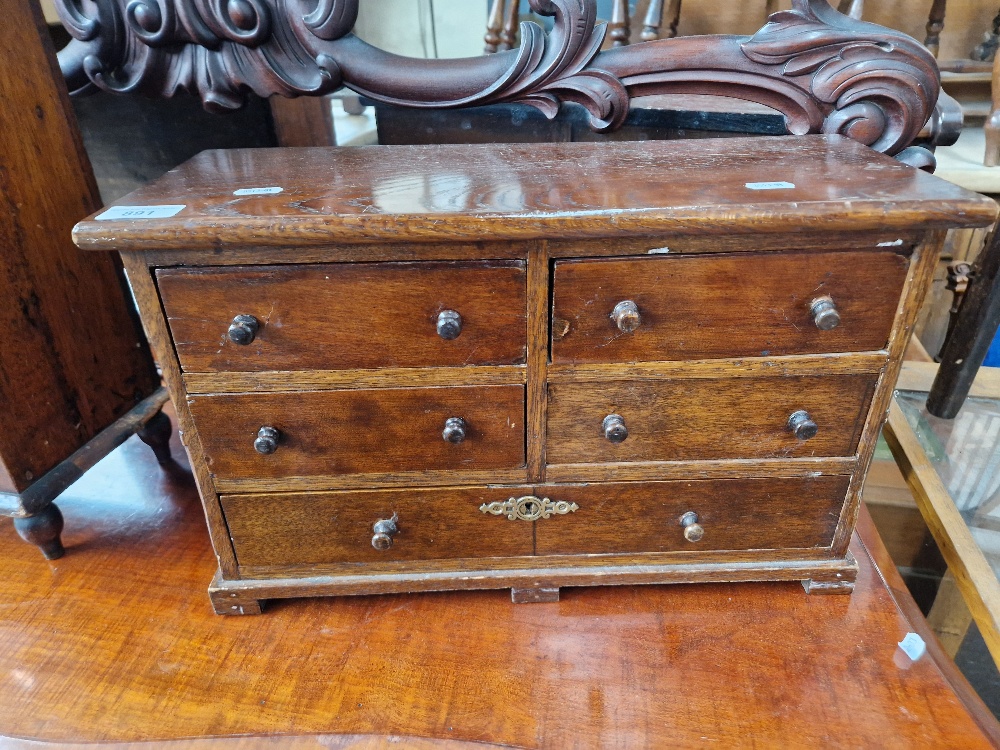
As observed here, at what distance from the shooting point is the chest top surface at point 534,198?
769 mm

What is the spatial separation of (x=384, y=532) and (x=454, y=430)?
0.22m

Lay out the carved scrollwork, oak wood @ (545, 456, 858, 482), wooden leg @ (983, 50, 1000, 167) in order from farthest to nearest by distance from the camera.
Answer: wooden leg @ (983, 50, 1000, 167) → the carved scrollwork → oak wood @ (545, 456, 858, 482)

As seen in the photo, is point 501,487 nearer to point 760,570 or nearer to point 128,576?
point 760,570

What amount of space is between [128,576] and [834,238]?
124 cm

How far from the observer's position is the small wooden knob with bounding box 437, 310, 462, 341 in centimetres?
84

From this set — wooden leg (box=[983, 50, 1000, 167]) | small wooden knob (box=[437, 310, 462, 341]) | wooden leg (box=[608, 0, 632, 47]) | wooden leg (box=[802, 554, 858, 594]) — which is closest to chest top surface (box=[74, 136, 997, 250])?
small wooden knob (box=[437, 310, 462, 341])

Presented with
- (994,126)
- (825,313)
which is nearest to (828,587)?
(825,313)

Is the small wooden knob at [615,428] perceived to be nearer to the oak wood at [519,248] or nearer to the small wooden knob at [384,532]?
the oak wood at [519,248]

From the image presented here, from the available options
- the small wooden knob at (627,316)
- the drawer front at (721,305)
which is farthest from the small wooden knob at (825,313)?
the small wooden knob at (627,316)

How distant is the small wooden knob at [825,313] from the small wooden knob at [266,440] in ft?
2.46

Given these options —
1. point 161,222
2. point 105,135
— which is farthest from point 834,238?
point 105,135

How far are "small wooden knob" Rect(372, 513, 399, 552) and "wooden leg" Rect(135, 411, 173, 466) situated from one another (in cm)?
59

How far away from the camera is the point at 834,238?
82cm

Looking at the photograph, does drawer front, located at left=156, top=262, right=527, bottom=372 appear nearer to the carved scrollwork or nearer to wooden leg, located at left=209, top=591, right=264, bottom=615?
wooden leg, located at left=209, top=591, right=264, bottom=615
